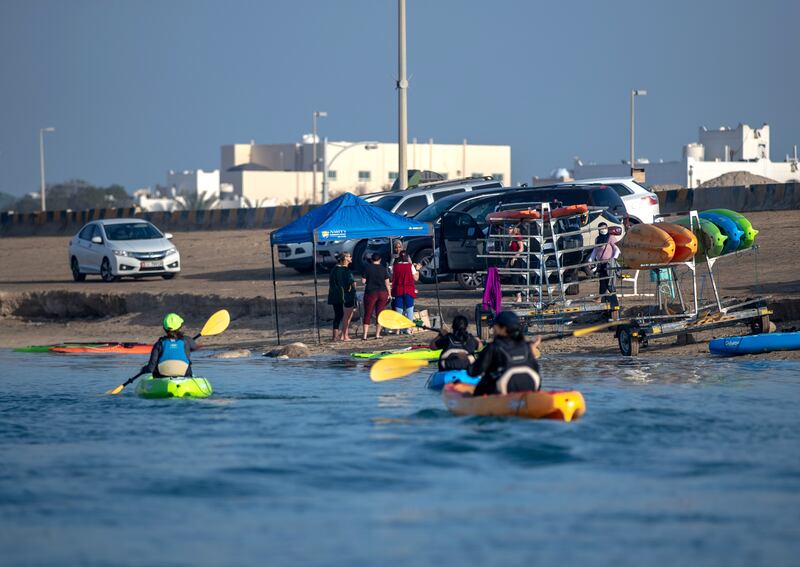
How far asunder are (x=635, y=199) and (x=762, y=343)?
7.90m

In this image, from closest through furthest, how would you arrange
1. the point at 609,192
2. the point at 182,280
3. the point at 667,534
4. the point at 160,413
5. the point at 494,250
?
1. the point at 667,534
2. the point at 160,413
3. the point at 494,250
4. the point at 609,192
5. the point at 182,280

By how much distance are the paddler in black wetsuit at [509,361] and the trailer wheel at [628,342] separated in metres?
5.28

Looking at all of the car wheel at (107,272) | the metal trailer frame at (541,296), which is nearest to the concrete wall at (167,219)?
the car wheel at (107,272)

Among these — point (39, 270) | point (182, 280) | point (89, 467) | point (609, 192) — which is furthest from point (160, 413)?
point (39, 270)

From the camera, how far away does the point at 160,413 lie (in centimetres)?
1616

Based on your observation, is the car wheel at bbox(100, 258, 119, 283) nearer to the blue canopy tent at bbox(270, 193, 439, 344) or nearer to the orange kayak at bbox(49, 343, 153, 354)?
the orange kayak at bbox(49, 343, 153, 354)

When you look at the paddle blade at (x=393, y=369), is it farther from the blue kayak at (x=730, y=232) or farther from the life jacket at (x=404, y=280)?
the blue kayak at (x=730, y=232)

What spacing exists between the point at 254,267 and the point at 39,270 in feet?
26.7

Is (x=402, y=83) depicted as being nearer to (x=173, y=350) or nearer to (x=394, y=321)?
(x=394, y=321)

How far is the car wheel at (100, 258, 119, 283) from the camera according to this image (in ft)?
102

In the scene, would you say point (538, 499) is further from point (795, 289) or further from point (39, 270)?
point (39, 270)

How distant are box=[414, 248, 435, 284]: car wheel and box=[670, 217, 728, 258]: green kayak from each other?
7.40 metres

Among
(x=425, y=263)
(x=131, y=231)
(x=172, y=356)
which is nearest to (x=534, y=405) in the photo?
(x=172, y=356)

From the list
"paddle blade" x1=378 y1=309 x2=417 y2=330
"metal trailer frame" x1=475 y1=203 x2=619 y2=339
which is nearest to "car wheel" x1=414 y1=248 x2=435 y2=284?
"metal trailer frame" x1=475 y1=203 x2=619 y2=339
